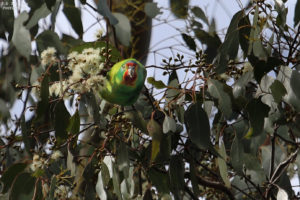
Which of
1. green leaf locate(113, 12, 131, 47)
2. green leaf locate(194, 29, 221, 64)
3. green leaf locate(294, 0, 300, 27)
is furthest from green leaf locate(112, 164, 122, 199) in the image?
green leaf locate(294, 0, 300, 27)

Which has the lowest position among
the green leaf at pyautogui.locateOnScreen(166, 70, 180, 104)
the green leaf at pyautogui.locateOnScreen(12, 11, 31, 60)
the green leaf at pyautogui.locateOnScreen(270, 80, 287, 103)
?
the green leaf at pyautogui.locateOnScreen(270, 80, 287, 103)

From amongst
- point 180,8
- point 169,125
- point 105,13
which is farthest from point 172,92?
point 180,8

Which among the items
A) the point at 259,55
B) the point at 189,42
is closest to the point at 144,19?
the point at 189,42

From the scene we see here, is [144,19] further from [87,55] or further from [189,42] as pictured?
[87,55]

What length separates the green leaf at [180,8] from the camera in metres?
1.68

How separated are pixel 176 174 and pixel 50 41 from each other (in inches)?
18.9

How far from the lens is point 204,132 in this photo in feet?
4.19

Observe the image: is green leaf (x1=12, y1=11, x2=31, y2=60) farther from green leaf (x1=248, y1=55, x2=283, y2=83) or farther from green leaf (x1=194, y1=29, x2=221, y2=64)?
green leaf (x1=194, y1=29, x2=221, y2=64)

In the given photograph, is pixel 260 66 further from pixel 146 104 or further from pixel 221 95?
pixel 146 104

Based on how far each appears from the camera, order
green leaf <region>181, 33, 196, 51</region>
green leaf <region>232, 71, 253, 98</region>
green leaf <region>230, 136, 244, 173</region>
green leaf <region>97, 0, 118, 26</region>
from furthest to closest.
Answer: green leaf <region>181, 33, 196, 51</region> → green leaf <region>230, 136, 244, 173</region> → green leaf <region>232, 71, 253, 98</region> → green leaf <region>97, 0, 118, 26</region>

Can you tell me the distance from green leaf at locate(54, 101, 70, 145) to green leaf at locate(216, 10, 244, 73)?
0.40 m

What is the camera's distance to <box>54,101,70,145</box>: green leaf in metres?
Result: 1.27

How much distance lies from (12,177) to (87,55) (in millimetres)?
383

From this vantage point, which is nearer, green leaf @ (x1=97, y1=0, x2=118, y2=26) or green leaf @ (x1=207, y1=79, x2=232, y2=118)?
green leaf @ (x1=97, y1=0, x2=118, y2=26)
